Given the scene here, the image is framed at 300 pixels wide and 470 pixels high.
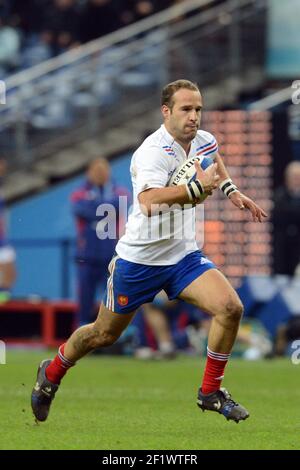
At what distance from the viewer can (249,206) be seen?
29.3ft

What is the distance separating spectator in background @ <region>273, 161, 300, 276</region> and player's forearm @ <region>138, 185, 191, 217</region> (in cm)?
970

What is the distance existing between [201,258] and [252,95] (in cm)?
1218

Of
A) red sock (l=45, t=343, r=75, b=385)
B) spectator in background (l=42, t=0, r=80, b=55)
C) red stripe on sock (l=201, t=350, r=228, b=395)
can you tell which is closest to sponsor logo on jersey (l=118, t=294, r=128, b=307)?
red sock (l=45, t=343, r=75, b=385)

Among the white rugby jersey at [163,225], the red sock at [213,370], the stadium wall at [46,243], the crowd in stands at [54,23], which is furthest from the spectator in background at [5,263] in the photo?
the red sock at [213,370]

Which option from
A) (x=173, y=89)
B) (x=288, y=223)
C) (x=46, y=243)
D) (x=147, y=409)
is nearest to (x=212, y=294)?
(x=173, y=89)

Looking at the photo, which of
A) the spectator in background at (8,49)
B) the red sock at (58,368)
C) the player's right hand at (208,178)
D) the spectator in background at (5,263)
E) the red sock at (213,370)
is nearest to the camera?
the player's right hand at (208,178)

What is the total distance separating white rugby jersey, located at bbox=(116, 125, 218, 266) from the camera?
8594 millimetres

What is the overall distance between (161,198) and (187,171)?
1.35 feet

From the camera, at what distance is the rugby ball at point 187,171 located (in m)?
8.45

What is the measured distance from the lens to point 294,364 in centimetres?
1611

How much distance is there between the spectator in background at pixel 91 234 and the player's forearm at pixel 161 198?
874 centimetres

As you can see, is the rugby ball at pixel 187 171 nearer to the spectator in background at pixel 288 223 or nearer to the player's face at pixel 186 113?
the player's face at pixel 186 113
